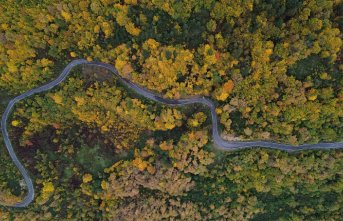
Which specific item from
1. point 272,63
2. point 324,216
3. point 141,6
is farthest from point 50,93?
point 324,216

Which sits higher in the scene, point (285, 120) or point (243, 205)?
point (285, 120)

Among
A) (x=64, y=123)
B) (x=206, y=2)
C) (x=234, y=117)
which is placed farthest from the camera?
(x=64, y=123)

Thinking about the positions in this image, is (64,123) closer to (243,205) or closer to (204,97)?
(204,97)

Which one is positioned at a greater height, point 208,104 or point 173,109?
point 208,104

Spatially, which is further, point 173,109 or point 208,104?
point 173,109

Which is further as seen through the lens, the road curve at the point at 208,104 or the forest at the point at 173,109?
the road curve at the point at 208,104

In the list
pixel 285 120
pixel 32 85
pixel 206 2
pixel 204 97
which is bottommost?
pixel 285 120

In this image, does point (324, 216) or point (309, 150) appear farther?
point (324, 216)

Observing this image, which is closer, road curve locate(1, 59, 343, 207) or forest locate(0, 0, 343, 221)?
forest locate(0, 0, 343, 221)
